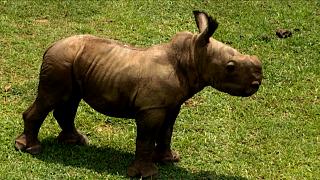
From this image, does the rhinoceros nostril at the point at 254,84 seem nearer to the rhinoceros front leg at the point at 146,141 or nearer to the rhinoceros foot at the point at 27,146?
the rhinoceros front leg at the point at 146,141

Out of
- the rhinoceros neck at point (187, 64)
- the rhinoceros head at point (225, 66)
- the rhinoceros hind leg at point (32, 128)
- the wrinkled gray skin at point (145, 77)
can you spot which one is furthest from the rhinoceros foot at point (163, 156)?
the rhinoceros hind leg at point (32, 128)

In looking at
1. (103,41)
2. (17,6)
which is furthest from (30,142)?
(17,6)

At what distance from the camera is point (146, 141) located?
6113mm

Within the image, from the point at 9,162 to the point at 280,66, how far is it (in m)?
4.51

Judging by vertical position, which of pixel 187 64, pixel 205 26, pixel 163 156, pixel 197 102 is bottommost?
pixel 197 102

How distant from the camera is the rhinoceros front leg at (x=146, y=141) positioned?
19.6ft

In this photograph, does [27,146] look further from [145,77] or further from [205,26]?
[205,26]

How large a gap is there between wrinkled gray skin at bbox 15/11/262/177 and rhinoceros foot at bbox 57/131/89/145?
0.49 metres

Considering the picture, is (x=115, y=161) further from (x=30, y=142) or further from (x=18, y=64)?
(x=18, y=64)

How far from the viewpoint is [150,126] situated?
237 inches

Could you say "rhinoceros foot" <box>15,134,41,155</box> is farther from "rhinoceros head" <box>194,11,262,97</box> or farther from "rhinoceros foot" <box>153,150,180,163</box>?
"rhinoceros head" <box>194,11,262,97</box>

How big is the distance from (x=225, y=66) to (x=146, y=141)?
1026 mm

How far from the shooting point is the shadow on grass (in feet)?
21.1

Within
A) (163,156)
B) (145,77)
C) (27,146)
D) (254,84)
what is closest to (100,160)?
(163,156)
